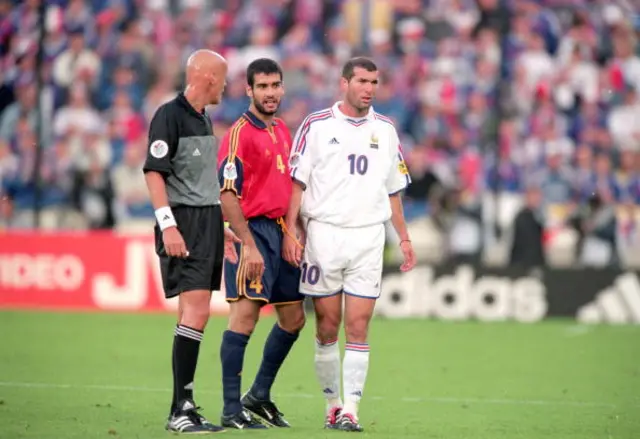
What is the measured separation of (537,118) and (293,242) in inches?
441

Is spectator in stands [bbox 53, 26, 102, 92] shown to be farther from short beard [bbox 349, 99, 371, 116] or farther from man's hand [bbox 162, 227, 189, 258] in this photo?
man's hand [bbox 162, 227, 189, 258]

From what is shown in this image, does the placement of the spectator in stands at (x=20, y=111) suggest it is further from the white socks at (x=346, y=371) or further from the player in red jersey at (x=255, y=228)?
the white socks at (x=346, y=371)

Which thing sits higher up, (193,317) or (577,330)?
(193,317)

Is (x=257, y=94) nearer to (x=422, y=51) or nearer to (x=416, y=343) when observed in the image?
(x=416, y=343)

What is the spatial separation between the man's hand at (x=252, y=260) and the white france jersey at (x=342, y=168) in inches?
22.8

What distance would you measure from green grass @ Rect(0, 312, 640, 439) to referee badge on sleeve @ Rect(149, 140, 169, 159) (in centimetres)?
171

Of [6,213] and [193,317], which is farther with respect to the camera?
[6,213]

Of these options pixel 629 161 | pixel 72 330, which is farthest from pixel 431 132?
pixel 72 330

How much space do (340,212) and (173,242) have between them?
1.31m

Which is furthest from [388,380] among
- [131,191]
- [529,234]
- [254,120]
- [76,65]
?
[76,65]

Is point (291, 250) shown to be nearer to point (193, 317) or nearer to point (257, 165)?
point (257, 165)

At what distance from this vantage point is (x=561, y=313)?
17.5m

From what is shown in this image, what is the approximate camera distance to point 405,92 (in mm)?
20156

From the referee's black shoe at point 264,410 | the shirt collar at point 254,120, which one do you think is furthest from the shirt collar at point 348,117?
the referee's black shoe at point 264,410
